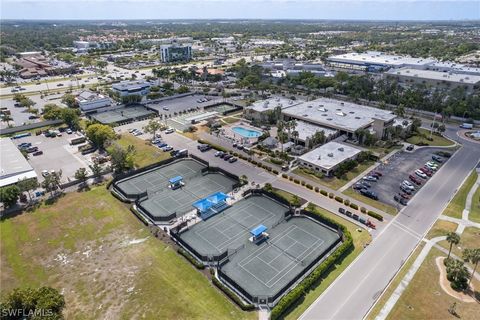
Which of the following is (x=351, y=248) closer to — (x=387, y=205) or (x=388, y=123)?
(x=387, y=205)

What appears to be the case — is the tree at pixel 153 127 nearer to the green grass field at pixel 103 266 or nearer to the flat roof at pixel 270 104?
the flat roof at pixel 270 104

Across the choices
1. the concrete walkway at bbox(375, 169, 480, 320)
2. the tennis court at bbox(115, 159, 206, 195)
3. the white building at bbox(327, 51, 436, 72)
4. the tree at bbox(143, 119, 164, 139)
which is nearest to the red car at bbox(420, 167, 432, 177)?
the concrete walkway at bbox(375, 169, 480, 320)

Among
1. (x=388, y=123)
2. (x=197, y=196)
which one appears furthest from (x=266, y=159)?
(x=388, y=123)

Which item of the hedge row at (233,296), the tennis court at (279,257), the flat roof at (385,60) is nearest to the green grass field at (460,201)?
the tennis court at (279,257)

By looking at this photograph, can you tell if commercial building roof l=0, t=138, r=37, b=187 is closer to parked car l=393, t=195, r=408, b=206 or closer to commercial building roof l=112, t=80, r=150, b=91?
commercial building roof l=112, t=80, r=150, b=91

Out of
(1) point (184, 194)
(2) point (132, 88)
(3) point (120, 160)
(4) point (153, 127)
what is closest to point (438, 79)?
(4) point (153, 127)

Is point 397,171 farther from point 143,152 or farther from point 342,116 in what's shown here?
point 143,152
